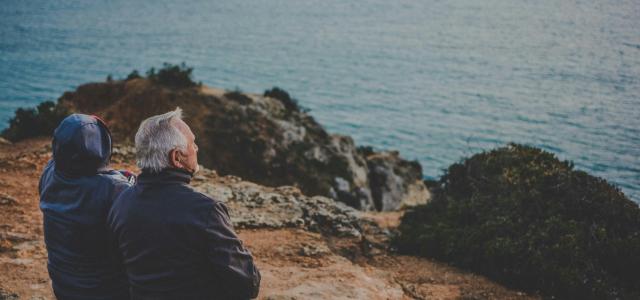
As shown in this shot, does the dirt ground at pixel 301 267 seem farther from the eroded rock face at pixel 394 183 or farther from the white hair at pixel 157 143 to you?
the eroded rock face at pixel 394 183

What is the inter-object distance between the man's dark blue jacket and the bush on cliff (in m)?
6.64

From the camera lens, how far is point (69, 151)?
356cm

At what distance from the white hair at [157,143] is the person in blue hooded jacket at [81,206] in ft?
1.65

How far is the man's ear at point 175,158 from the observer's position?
10.9 ft

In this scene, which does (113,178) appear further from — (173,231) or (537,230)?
(537,230)

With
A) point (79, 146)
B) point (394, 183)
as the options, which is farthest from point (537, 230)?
point (394, 183)

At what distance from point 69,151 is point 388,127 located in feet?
129

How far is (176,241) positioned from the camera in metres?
3.23

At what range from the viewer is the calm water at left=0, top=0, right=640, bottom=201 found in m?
37.6

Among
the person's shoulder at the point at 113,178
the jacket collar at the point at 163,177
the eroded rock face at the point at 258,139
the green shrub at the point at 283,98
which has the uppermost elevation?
Answer: the jacket collar at the point at 163,177

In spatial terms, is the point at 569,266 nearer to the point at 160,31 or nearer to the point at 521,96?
the point at 521,96

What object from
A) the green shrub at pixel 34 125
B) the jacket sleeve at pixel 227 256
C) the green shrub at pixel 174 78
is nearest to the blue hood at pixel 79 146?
the jacket sleeve at pixel 227 256

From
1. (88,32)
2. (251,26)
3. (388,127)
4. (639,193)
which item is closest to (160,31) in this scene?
(88,32)

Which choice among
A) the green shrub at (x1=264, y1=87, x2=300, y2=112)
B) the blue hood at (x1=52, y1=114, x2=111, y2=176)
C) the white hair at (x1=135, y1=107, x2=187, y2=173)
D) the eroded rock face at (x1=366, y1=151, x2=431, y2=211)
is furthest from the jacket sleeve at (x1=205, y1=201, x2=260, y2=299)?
the green shrub at (x1=264, y1=87, x2=300, y2=112)
